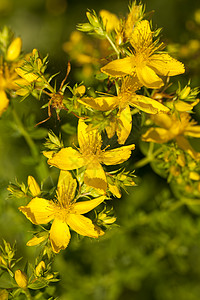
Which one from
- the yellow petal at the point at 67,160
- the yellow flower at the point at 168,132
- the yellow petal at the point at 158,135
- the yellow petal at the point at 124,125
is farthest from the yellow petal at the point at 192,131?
the yellow petal at the point at 67,160

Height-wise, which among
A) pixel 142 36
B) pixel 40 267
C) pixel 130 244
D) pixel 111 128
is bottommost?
pixel 130 244

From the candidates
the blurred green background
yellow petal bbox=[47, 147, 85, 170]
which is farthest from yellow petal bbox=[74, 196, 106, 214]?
the blurred green background

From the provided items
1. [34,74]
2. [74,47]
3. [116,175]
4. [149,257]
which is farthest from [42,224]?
[74,47]

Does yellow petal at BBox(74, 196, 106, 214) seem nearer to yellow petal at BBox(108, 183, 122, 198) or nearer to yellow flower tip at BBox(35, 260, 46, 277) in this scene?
yellow petal at BBox(108, 183, 122, 198)

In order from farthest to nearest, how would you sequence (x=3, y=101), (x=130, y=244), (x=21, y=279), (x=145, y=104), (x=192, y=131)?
(x=130, y=244) → (x=192, y=131) → (x=3, y=101) → (x=145, y=104) → (x=21, y=279)

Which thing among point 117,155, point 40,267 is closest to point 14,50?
point 117,155

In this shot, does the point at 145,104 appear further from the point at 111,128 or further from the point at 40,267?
the point at 40,267

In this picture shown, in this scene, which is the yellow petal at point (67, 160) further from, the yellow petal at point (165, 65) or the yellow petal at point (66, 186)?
the yellow petal at point (165, 65)
